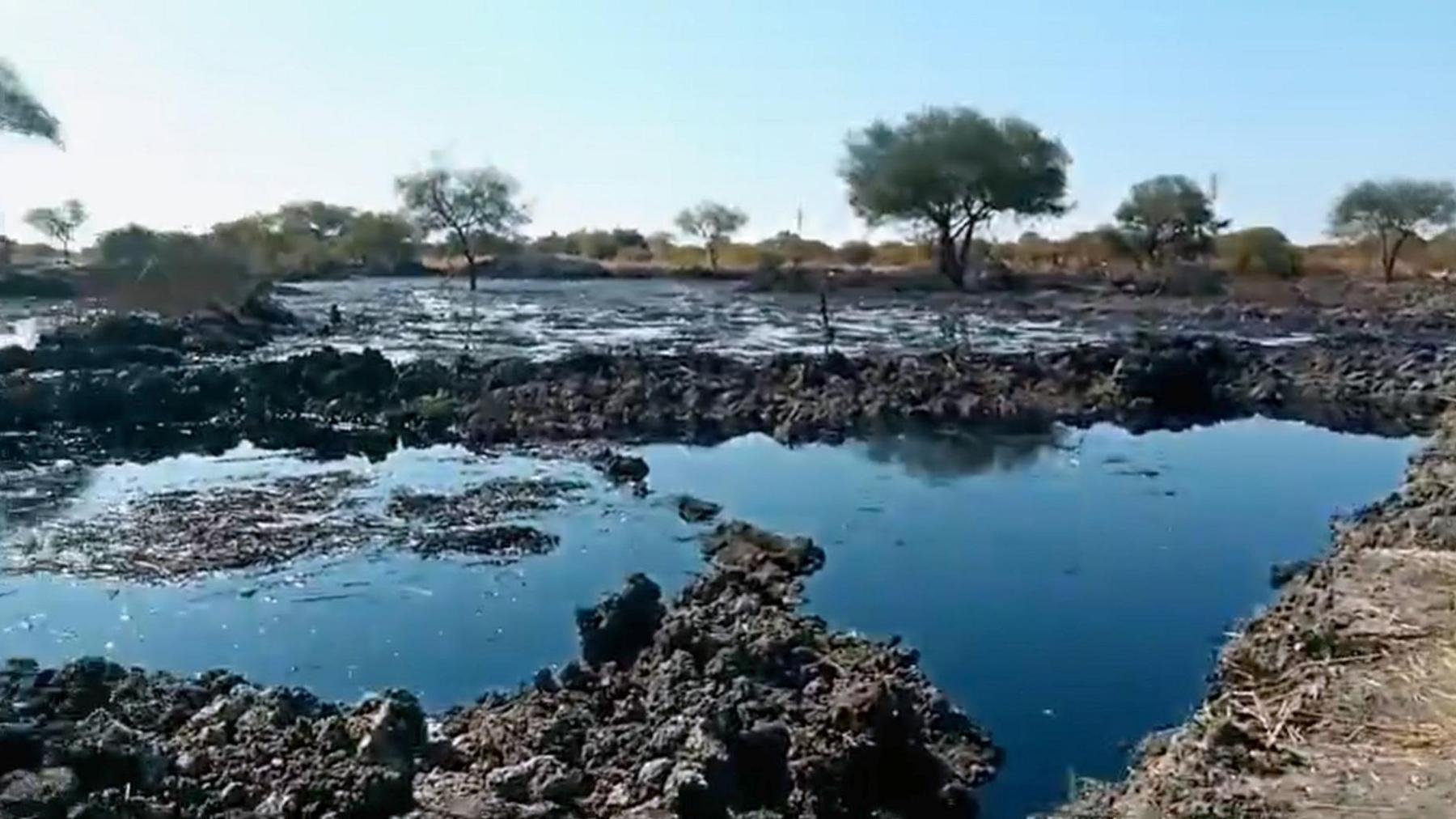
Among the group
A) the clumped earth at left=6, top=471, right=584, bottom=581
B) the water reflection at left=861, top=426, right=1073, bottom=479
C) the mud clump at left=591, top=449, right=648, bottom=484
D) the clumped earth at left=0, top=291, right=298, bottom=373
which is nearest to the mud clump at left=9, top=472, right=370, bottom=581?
the clumped earth at left=6, top=471, right=584, bottom=581

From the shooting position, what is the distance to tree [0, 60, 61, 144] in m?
37.2

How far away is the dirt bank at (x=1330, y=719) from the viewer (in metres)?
5.90

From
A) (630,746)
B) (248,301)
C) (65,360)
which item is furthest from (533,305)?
(630,746)

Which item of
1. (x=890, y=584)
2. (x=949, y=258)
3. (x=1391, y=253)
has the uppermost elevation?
(x=1391, y=253)

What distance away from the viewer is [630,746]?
26.5 ft

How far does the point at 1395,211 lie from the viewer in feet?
187

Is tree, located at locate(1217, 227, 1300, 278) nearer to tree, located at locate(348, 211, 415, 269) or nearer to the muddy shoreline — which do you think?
tree, located at locate(348, 211, 415, 269)

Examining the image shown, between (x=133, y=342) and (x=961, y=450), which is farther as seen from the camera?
(x=133, y=342)

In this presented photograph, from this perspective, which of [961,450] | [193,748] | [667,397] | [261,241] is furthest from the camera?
[261,241]

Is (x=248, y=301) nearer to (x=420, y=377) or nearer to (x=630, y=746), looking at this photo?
(x=420, y=377)

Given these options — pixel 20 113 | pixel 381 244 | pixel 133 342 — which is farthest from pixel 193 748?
pixel 381 244

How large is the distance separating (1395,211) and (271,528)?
5234cm

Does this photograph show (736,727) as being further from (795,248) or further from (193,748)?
(795,248)

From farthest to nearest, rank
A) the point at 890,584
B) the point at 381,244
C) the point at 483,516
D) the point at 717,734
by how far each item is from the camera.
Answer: the point at 381,244
the point at 483,516
the point at 890,584
the point at 717,734
